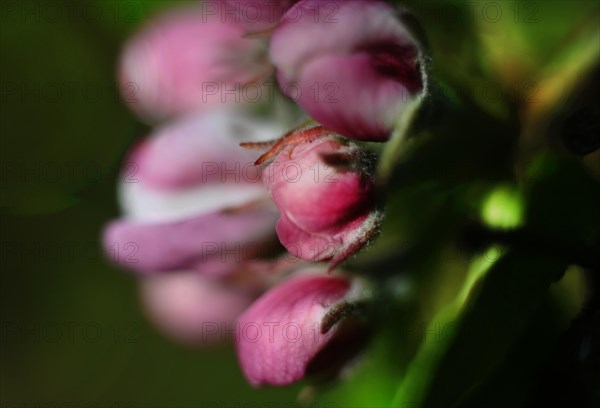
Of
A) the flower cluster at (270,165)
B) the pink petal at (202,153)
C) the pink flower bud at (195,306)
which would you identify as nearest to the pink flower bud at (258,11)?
the flower cluster at (270,165)

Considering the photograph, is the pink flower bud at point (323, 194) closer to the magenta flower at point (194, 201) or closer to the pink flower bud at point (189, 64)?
the magenta flower at point (194, 201)

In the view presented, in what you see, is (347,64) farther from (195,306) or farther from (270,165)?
(195,306)

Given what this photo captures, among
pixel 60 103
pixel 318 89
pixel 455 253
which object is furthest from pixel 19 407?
pixel 318 89

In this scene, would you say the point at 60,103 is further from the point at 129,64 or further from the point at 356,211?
the point at 356,211

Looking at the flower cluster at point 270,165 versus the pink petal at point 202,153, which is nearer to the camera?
the flower cluster at point 270,165

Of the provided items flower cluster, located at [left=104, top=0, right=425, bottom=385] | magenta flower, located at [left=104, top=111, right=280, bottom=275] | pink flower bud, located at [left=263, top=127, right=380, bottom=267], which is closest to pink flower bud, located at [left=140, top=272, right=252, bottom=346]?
flower cluster, located at [left=104, top=0, right=425, bottom=385]

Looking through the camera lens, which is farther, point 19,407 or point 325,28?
point 19,407
